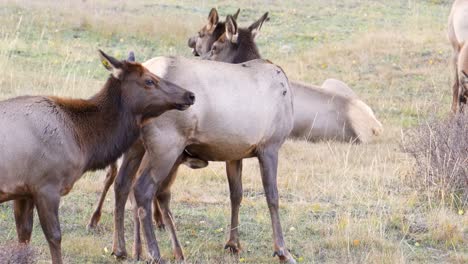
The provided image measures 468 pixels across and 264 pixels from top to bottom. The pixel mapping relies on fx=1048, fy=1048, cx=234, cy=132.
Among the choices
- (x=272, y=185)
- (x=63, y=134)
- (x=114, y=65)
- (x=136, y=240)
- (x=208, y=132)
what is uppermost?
(x=114, y=65)

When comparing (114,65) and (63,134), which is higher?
(114,65)

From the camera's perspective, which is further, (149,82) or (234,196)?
(234,196)

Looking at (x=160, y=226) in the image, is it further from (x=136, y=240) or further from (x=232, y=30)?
(x=232, y=30)

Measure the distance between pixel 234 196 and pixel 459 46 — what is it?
24.7 ft

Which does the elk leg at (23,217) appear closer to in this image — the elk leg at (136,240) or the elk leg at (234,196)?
the elk leg at (136,240)

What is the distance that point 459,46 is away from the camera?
16266 mm

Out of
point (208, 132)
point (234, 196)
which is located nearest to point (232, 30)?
point (234, 196)

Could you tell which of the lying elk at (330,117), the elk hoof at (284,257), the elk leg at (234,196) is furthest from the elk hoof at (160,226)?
the lying elk at (330,117)

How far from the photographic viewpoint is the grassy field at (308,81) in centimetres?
982

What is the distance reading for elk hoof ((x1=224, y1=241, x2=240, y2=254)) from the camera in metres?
9.60

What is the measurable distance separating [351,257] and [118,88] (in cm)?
256

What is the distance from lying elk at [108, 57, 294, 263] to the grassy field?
0.51 m

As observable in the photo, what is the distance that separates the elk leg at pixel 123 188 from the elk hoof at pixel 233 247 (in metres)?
1.01

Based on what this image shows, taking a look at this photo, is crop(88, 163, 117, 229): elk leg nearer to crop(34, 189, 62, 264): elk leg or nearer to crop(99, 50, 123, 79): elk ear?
crop(99, 50, 123, 79): elk ear
